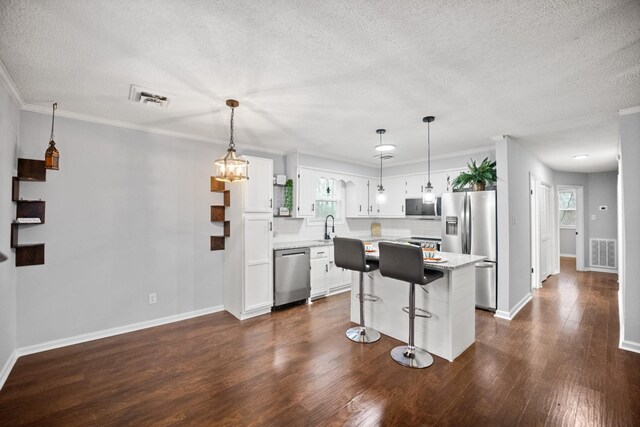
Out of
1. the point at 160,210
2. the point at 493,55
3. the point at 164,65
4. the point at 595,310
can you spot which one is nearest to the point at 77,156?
the point at 160,210

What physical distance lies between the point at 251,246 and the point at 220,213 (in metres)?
0.73

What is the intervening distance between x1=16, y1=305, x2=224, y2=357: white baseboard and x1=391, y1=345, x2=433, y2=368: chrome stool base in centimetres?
259

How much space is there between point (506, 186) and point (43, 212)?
545 cm

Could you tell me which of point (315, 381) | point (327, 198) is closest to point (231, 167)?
point (315, 381)

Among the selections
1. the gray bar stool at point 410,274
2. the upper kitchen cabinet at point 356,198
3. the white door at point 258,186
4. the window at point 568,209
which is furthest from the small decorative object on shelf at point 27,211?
the window at point 568,209

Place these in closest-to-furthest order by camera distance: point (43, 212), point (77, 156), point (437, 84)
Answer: point (437, 84) < point (43, 212) < point (77, 156)

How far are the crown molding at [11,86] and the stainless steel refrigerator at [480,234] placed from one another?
5015 mm

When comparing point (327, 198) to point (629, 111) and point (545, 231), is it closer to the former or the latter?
point (629, 111)

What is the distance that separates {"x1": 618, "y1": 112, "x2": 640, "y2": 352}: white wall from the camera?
9.07 feet

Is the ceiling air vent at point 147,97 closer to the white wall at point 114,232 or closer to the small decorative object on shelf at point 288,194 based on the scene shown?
the white wall at point 114,232

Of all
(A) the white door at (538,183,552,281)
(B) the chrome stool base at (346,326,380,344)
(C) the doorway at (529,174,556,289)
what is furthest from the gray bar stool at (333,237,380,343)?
(A) the white door at (538,183,552,281)

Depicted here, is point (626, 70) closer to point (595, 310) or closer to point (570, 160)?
point (595, 310)

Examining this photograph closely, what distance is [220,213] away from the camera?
4043 mm

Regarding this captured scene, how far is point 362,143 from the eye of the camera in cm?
429
